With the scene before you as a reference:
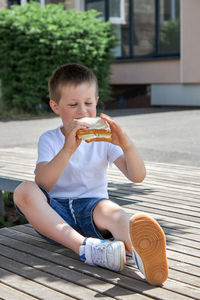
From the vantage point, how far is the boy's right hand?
2650 mm


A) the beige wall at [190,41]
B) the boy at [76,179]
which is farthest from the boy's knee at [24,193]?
the beige wall at [190,41]

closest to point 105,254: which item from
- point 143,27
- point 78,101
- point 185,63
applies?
point 78,101

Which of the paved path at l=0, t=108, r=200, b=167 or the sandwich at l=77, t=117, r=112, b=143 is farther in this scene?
the paved path at l=0, t=108, r=200, b=167

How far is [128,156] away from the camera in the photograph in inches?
111

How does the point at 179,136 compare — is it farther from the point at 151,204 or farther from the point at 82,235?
the point at 82,235

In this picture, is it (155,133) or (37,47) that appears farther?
(37,47)

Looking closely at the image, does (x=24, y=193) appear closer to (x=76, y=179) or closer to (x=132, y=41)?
(x=76, y=179)

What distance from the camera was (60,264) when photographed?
2.60 m

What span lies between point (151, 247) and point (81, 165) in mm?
790

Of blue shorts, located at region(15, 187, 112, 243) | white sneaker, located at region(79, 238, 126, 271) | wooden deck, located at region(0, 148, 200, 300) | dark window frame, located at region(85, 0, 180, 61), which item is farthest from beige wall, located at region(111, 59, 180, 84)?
white sneaker, located at region(79, 238, 126, 271)

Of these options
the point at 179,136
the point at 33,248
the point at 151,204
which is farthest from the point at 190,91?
the point at 33,248

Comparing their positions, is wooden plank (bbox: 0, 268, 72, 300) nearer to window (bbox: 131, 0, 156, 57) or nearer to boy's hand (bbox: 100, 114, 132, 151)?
boy's hand (bbox: 100, 114, 132, 151)

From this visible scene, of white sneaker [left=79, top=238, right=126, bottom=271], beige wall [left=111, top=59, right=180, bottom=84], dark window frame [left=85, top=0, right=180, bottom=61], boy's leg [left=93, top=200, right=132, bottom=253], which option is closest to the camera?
white sneaker [left=79, top=238, right=126, bottom=271]

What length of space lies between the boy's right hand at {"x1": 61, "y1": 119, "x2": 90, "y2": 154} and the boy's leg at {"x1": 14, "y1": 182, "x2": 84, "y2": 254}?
30cm
